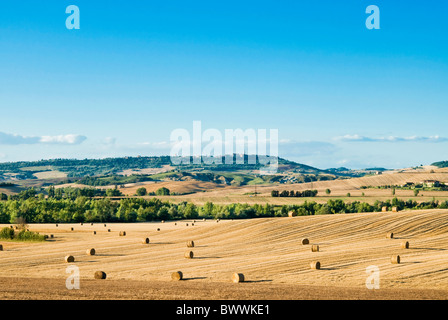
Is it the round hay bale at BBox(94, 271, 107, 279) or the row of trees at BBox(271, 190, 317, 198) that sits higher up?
the round hay bale at BBox(94, 271, 107, 279)

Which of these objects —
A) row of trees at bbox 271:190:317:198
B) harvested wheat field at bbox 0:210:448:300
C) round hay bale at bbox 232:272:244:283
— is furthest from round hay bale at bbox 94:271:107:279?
row of trees at bbox 271:190:317:198

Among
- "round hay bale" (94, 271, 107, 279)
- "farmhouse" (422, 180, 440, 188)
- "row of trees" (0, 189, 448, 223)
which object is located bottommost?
"row of trees" (0, 189, 448, 223)

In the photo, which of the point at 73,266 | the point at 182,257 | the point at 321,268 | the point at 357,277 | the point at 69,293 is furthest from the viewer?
the point at 182,257

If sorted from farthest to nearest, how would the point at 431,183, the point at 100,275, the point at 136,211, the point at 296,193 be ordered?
the point at 431,183 → the point at 296,193 → the point at 136,211 → the point at 100,275

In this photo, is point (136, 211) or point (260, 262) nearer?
point (260, 262)

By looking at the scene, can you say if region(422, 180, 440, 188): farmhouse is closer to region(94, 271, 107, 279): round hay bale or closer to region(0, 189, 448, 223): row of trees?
region(0, 189, 448, 223): row of trees

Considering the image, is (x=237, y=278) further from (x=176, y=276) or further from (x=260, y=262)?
(x=260, y=262)

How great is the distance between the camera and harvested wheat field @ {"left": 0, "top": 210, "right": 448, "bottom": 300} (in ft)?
80.2

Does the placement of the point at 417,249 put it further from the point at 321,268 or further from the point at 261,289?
the point at 261,289

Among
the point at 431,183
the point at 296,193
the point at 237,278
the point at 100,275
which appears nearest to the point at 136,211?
the point at 296,193

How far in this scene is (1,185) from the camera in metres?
184

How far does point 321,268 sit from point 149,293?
45.0ft

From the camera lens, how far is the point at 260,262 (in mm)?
35375
